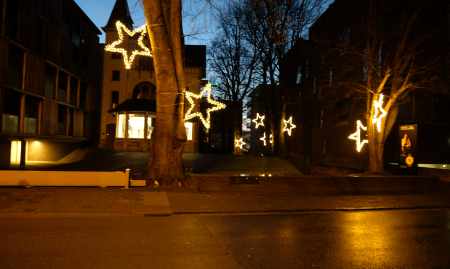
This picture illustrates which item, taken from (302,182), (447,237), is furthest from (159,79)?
(447,237)

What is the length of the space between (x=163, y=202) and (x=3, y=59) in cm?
1475

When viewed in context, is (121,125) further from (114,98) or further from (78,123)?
(114,98)

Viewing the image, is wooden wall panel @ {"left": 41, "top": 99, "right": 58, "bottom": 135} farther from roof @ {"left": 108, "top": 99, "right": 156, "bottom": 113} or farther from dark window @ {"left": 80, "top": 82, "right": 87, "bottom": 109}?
dark window @ {"left": 80, "top": 82, "right": 87, "bottom": 109}

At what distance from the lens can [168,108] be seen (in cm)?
1257

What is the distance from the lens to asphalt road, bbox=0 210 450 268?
5.20 metres

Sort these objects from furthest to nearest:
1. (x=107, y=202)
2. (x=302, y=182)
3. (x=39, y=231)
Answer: (x=302, y=182), (x=107, y=202), (x=39, y=231)

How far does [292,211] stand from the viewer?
9.89m

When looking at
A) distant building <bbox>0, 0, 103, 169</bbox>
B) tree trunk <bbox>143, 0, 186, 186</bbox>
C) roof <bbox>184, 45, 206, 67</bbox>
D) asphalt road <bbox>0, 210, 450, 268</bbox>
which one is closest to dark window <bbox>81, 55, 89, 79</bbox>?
distant building <bbox>0, 0, 103, 169</bbox>

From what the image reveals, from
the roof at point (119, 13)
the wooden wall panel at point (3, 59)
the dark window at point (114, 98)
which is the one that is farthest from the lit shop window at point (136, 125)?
the wooden wall panel at point (3, 59)

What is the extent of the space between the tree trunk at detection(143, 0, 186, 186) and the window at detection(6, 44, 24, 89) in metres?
12.5

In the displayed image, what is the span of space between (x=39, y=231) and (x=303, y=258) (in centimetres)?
514

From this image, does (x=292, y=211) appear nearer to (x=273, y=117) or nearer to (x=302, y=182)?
(x=302, y=182)

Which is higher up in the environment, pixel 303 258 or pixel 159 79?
pixel 159 79

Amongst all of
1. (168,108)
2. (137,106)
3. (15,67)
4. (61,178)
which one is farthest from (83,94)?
(168,108)
